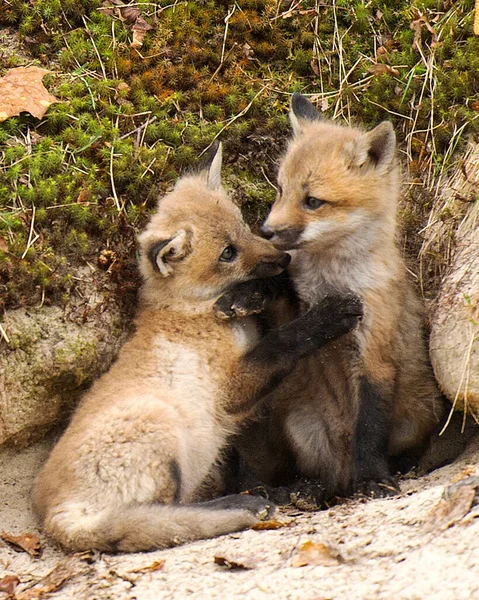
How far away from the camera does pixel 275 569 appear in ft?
13.5

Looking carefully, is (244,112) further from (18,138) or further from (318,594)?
(318,594)

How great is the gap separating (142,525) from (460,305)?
266 cm

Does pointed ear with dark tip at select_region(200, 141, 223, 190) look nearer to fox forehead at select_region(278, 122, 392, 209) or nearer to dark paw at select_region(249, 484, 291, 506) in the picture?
fox forehead at select_region(278, 122, 392, 209)

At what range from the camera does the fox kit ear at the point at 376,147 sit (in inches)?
218

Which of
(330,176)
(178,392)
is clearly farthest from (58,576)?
(330,176)

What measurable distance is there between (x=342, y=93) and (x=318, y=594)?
15.7ft

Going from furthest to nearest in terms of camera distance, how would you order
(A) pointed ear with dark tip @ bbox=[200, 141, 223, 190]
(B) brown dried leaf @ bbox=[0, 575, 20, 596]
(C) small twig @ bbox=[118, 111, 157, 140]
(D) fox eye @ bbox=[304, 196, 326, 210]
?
(C) small twig @ bbox=[118, 111, 157, 140], (A) pointed ear with dark tip @ bbox=[200, 141, 223, 190], (D) fox eye @ bbox=[304, 196, 326, 210], (B) brown dried leaf @ bbox=[0, 575, 20, 596]

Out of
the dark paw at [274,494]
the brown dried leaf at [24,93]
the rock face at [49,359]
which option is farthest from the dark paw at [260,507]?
the brown dried leaf at [24,93]

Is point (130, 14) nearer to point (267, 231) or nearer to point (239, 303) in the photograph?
point (267, 231)

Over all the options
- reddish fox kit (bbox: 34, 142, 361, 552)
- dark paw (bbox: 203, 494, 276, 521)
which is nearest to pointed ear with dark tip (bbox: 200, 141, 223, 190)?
reddish fox kit (bbox: 34, 142, 361, 552)

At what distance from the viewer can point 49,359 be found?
19.1ft

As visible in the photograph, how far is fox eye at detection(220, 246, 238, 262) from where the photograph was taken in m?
5.83

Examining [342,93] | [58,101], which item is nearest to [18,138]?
[58,101]

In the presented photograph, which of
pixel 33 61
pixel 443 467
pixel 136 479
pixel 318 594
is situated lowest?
pixel 443 467
